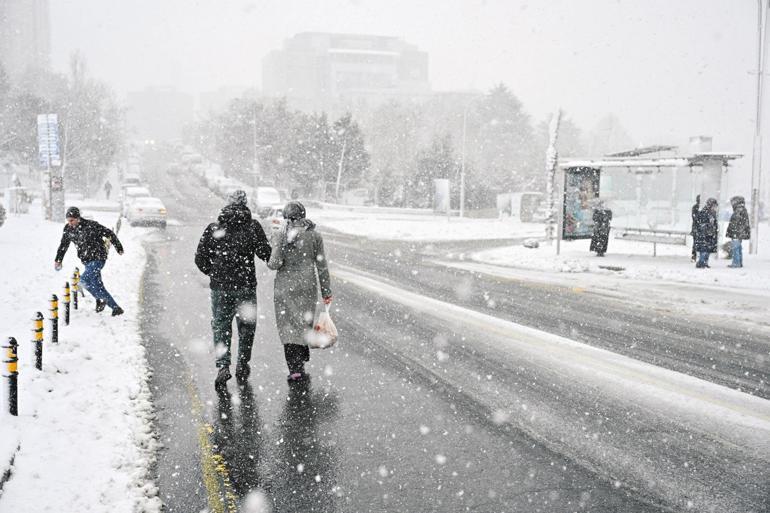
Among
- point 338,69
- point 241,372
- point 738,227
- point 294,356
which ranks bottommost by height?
point 241,372

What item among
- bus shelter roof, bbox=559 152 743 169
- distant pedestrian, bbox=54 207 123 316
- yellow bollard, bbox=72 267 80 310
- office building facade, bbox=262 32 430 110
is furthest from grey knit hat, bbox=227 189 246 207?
office building facade, bbox=262 32 430 110

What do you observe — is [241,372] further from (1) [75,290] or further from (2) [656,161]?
(2) [656,161]

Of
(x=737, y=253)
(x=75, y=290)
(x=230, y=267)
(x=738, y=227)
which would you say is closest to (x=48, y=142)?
(x=75, y=290)

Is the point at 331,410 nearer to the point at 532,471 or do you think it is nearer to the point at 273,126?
the point at 532,471

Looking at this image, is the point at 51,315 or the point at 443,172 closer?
the point at 51,315

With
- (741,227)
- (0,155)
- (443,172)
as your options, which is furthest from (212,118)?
(741,227)

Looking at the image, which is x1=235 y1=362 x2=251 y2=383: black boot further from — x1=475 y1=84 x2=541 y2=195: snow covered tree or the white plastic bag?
x1=475 y1=84 x2=541 y2=195: snow covered tree

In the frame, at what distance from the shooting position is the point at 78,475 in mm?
4531

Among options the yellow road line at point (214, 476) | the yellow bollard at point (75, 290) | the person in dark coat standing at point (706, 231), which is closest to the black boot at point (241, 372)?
the yellow road line at point (214, 476)

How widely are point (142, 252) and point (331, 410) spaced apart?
16926 millimetres

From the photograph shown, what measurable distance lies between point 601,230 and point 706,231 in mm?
3676

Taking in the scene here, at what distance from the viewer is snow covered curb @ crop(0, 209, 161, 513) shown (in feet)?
14.0

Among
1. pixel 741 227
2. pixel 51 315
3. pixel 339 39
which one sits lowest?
pixel 51 315

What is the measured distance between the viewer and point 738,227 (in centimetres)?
1669
